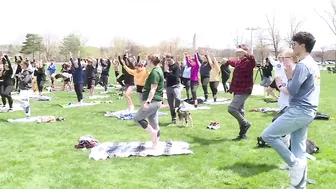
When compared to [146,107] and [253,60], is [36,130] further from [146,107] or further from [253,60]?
[253,60]

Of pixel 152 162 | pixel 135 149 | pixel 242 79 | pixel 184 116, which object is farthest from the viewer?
pixel 184 116

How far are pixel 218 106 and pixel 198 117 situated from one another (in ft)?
10.1

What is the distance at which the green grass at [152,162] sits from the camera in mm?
6281

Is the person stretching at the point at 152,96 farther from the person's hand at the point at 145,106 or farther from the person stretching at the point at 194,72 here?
the person stretching at the point at 194,72

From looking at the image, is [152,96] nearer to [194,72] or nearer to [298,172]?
[298,172]

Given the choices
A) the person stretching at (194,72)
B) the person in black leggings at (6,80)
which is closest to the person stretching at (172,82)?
the person stretching at (194,72)

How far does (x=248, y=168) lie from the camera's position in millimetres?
6891

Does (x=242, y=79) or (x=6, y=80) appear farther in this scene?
(x=6, y=80)

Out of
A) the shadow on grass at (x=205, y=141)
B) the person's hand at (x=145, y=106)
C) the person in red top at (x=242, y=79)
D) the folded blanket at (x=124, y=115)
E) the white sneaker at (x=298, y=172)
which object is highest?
the person in red top at (x=242, y=79)

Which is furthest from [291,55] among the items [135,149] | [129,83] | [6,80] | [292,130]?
[6,80]

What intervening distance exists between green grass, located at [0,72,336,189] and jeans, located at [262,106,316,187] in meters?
0.68

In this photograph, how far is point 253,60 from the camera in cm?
858

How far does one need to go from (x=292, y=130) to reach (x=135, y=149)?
381cm

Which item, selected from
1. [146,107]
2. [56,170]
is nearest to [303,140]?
[146,107]
